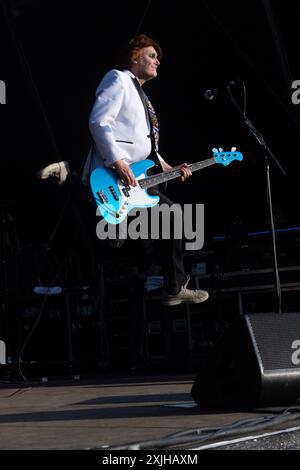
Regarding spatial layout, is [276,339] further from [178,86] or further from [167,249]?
[178,86]

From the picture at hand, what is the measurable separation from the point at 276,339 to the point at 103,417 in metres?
0.73

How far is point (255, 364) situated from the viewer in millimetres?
2617

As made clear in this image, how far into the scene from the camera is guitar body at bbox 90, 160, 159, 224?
3.35 metres

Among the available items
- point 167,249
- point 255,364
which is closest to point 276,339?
point 255,364

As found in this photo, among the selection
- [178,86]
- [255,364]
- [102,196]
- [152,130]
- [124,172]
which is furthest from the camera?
[178,86]

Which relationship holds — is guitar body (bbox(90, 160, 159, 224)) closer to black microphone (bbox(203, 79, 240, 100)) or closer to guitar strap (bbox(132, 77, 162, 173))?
guitar strap (bbox(132, 77, 162, 173))

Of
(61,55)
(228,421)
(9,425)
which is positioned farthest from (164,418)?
(61,55)

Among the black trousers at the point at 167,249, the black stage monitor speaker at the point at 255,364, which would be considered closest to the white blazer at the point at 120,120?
the black trousers at the point at 167,249

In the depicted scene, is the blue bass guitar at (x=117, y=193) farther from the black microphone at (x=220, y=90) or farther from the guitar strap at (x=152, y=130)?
the black microphone at (x=220, y=90)

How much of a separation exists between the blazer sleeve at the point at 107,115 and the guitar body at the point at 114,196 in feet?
0.27

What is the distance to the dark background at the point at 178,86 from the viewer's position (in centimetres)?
586

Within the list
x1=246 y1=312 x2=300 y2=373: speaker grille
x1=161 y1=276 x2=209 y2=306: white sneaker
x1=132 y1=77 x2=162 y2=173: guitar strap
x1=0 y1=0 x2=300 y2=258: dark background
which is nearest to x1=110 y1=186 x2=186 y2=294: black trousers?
x1=161 y1=276 x2=209 y2=306: white sneaker

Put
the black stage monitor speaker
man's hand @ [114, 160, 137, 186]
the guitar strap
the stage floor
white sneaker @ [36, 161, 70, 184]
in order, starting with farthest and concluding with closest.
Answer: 1. white sneaker @ [36, 161, 70, 184]
2. the guitar strap
3. man's hand @ [114, 160, 137, 186]
4. the black stage monitor speaker
5. the stage floor

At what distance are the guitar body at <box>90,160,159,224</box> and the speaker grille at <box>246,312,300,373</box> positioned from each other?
917 mm
